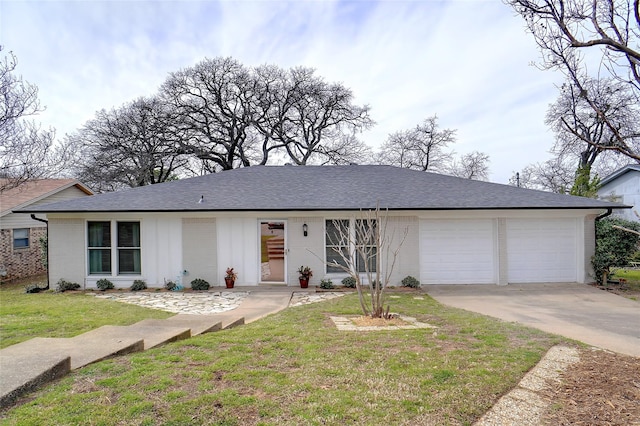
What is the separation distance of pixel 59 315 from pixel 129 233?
4.34 metres

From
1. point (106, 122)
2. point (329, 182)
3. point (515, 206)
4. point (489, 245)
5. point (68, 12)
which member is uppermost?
point (106, 122)

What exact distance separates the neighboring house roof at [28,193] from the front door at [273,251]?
32.1 ft

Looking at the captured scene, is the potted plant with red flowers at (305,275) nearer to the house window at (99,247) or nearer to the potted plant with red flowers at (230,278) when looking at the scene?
the potted plant with red flowers at (230,278)

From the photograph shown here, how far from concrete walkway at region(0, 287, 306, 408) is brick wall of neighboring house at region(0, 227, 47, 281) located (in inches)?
494

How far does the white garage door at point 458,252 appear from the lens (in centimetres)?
1158

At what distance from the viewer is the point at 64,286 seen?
1125cm

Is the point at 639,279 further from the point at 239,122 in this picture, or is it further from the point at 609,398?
the point at 239,122

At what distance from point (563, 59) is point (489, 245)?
26.4 ft

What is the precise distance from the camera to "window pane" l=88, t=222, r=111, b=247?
1158 centimetres

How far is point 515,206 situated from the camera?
11.1m

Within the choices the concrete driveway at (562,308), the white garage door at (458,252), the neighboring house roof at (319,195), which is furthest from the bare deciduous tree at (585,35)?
the white garage door at (458,252)

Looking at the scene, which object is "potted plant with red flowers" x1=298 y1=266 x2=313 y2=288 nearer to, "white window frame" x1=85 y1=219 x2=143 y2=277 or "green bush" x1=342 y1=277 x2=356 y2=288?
"green bush" x1=342 y1=277 x2=356 y2=288

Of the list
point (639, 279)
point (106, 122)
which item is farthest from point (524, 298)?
point (106, 122)

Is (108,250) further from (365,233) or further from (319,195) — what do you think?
(365,233)
